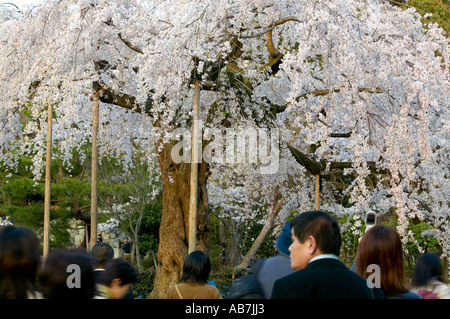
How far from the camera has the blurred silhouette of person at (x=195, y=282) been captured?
389 centimetres

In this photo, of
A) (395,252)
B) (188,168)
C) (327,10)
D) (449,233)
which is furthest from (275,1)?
(395,252)

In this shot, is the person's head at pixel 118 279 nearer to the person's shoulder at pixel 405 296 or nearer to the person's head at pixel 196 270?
the person's head at pixel 196 270

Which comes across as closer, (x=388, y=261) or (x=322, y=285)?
(x=322, y=285)

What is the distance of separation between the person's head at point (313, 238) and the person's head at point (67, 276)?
1.12 m

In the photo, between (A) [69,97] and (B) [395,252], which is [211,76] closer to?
(A) [69,97]

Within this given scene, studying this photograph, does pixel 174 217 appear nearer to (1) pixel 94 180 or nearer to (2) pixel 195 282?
(1) pixel 94 180

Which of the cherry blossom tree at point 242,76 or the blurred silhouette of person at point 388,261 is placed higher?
the cherry blossom tree at point 242,76

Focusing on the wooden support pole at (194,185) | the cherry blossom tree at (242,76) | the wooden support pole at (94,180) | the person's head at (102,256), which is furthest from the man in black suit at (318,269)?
the wooden support pole at (94,180)

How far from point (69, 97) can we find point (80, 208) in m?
8.47

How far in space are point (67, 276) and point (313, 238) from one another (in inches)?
52.0

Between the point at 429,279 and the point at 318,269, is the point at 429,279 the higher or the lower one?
the lower one

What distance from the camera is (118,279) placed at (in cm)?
397

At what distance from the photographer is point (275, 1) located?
10.6 meters

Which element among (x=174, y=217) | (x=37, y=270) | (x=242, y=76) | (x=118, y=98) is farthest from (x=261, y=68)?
(x=37, y=270)
